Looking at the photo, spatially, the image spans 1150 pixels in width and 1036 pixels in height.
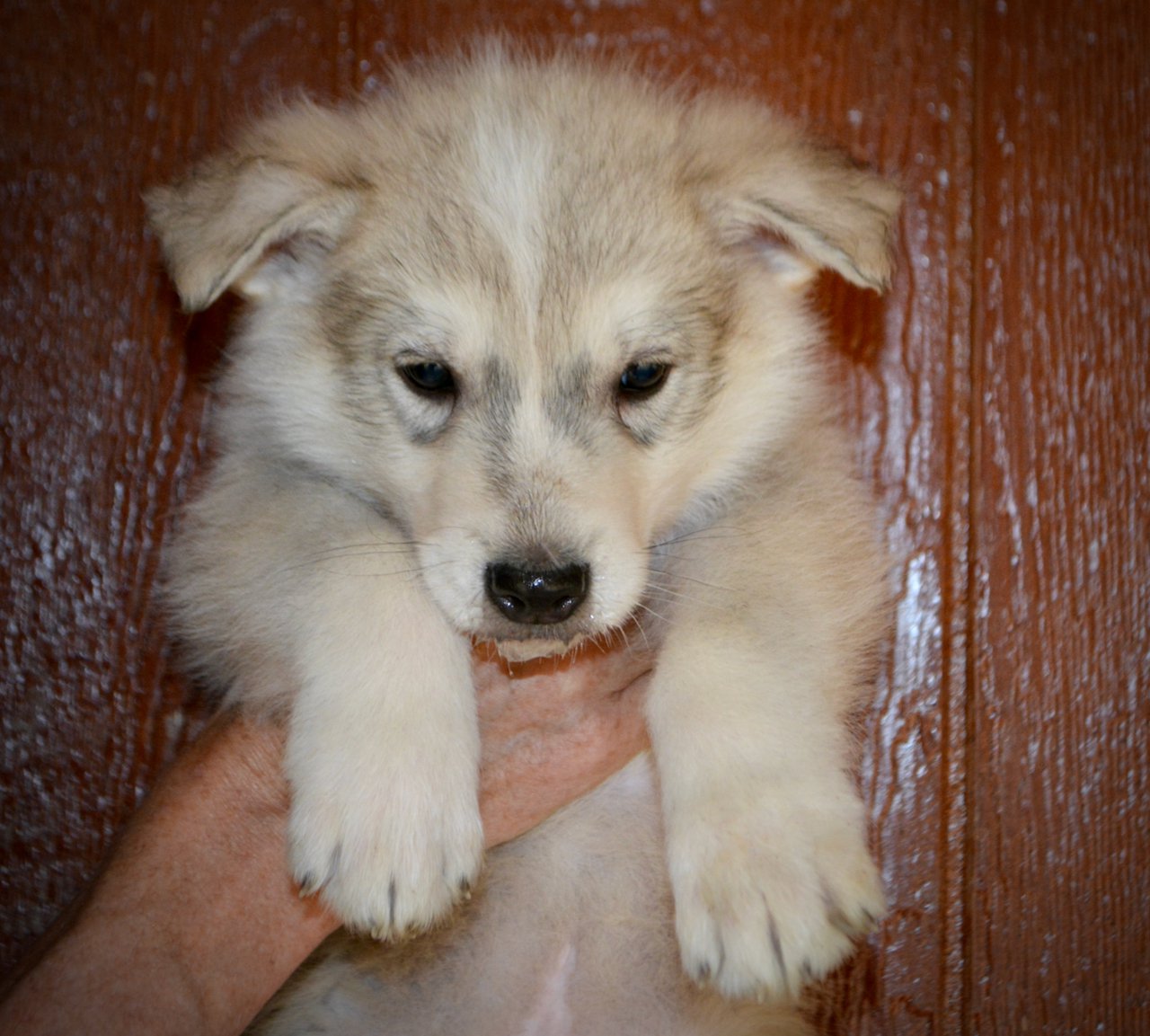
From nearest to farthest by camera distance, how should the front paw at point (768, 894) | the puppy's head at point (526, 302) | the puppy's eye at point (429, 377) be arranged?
the front paw at point (768, 894) → the puppy's head at point (526, 302) → the puppy's eye at point (429, 377)

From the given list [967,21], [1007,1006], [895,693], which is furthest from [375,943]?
[967,21]

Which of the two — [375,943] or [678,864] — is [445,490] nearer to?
[678,864]

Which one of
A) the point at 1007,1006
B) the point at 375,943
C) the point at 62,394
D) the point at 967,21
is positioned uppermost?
the point at 967,21

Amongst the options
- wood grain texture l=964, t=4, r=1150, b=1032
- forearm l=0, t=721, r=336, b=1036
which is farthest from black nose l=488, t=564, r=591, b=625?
wood grain texture l=964, t=4, r=1150, b=1032

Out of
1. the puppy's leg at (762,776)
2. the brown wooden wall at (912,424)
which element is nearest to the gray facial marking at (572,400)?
the puppy's leg at (762,776)

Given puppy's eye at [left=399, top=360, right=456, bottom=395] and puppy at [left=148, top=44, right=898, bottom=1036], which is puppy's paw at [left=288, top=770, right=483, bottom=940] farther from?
puppy's eye at [left=399, top=360, right=456, bottom=395]

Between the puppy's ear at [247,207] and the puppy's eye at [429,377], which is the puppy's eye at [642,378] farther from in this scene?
the puppy's ear at [247,207]
